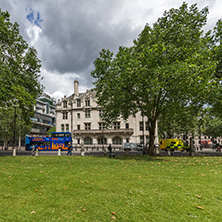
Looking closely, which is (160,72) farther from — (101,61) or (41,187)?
(41,187)

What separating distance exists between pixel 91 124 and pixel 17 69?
3202 centimetres

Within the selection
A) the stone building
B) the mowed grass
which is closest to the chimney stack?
the stone building

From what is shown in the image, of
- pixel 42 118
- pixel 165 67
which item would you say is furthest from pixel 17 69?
pixel 42 118

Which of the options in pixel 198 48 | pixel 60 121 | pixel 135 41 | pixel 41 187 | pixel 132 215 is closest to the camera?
pixel 132 215

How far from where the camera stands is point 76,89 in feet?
180

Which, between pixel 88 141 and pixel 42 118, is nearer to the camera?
pixel 88 141

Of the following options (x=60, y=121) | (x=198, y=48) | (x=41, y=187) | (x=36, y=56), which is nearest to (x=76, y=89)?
(x=60, y=121)

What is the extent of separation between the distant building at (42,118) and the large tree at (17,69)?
51033mm

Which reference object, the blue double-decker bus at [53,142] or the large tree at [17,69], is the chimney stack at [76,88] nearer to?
the blue double-decker bus at [53,142]

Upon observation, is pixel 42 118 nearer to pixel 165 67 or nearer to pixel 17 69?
pixel 17 69

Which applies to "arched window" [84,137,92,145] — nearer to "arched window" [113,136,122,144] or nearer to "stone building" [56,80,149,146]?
Answer: "stone building" [56,80,149,146]

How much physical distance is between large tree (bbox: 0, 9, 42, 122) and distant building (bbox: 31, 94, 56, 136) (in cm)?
5103

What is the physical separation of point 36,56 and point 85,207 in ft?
77.0

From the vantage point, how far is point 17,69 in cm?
1981
